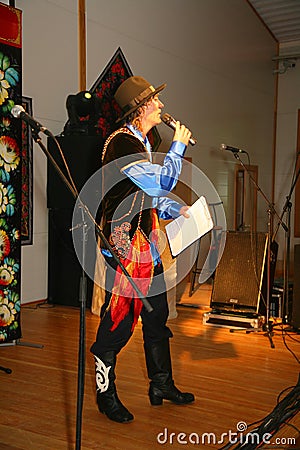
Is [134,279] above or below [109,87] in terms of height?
below

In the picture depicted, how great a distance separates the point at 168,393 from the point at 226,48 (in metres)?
6.58

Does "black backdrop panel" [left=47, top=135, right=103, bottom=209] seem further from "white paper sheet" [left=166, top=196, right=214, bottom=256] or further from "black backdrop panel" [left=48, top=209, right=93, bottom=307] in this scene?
"white paper sheet" [left=166, top=196, right=214, bottom=256]

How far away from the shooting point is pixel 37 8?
5.21m

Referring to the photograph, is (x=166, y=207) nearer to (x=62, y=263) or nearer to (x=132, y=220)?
(x=132, y=220)

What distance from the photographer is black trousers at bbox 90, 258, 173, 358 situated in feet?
8.77

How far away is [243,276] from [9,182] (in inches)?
81.1

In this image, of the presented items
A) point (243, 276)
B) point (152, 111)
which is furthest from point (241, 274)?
point (152, 111)

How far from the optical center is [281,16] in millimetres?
9312

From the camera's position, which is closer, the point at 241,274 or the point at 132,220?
the point at 132,220

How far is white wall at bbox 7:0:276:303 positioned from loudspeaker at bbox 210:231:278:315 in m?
1.68

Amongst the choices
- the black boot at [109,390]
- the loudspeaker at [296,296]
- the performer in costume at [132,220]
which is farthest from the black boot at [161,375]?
the loudspeaker at [296,296]

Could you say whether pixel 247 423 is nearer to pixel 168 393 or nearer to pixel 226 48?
pixel 168 393

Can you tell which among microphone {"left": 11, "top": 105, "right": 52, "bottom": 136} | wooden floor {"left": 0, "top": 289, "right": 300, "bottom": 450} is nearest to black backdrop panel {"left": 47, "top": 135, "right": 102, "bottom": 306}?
wooden floor {"left": 0, "top": 289, "right": 300, "bottom": 450}

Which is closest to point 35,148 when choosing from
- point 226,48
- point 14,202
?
point 14,202
